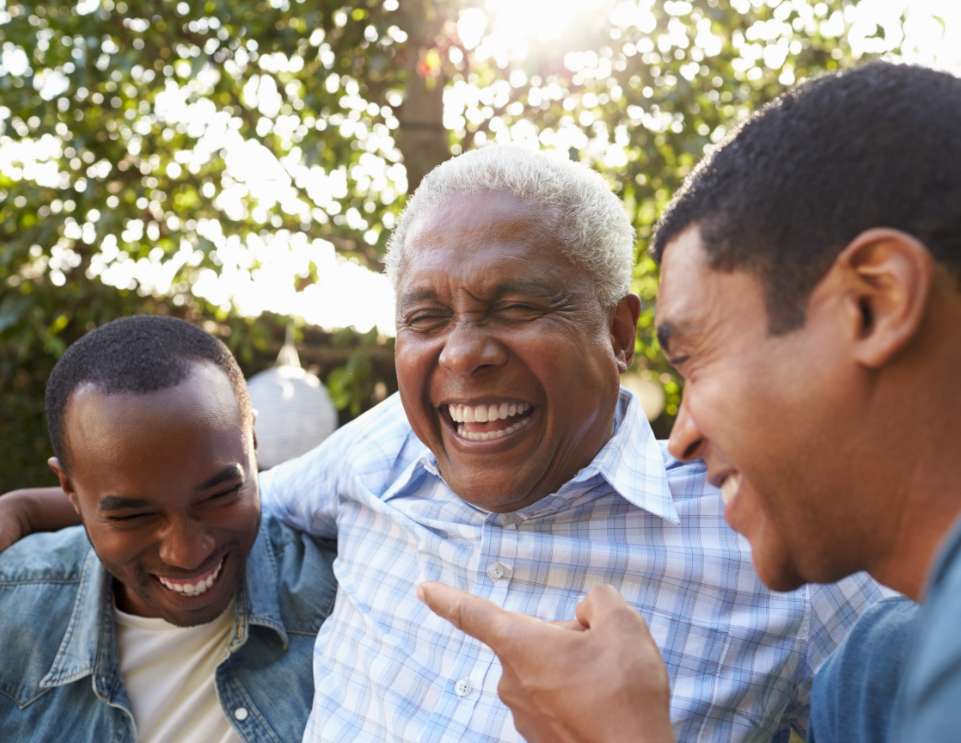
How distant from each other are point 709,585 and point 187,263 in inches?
143

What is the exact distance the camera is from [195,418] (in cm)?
200

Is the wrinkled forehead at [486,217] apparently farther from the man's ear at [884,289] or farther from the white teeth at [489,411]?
the man's ear at [884,289]

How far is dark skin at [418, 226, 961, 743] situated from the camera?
0.96 metres

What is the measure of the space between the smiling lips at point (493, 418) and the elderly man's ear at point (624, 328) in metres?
0.33

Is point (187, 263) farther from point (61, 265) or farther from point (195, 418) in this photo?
point (195, 418)

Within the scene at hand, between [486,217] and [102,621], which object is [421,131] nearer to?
[486,217]

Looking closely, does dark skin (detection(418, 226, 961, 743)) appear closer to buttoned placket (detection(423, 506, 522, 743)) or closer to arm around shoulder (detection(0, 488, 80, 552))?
buttoned placket (detection(423, 506, 522, 743))

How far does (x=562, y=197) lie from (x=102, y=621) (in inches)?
66.3

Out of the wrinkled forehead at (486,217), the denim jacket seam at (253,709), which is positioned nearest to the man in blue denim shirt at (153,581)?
the denim jacket seam at (253,709)

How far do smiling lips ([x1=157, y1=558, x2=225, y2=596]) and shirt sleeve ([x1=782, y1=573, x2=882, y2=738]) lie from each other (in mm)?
1501

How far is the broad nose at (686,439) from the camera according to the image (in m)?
1.38

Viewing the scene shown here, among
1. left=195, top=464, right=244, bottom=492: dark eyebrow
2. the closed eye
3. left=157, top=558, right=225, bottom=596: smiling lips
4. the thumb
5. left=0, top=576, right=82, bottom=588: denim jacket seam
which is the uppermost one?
the thumb

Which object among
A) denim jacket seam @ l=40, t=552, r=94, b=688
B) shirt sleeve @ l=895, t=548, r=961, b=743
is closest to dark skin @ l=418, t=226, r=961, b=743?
shirt sleeve @ l=895, t=548, r=961, b=743

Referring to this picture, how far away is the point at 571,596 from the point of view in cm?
183
